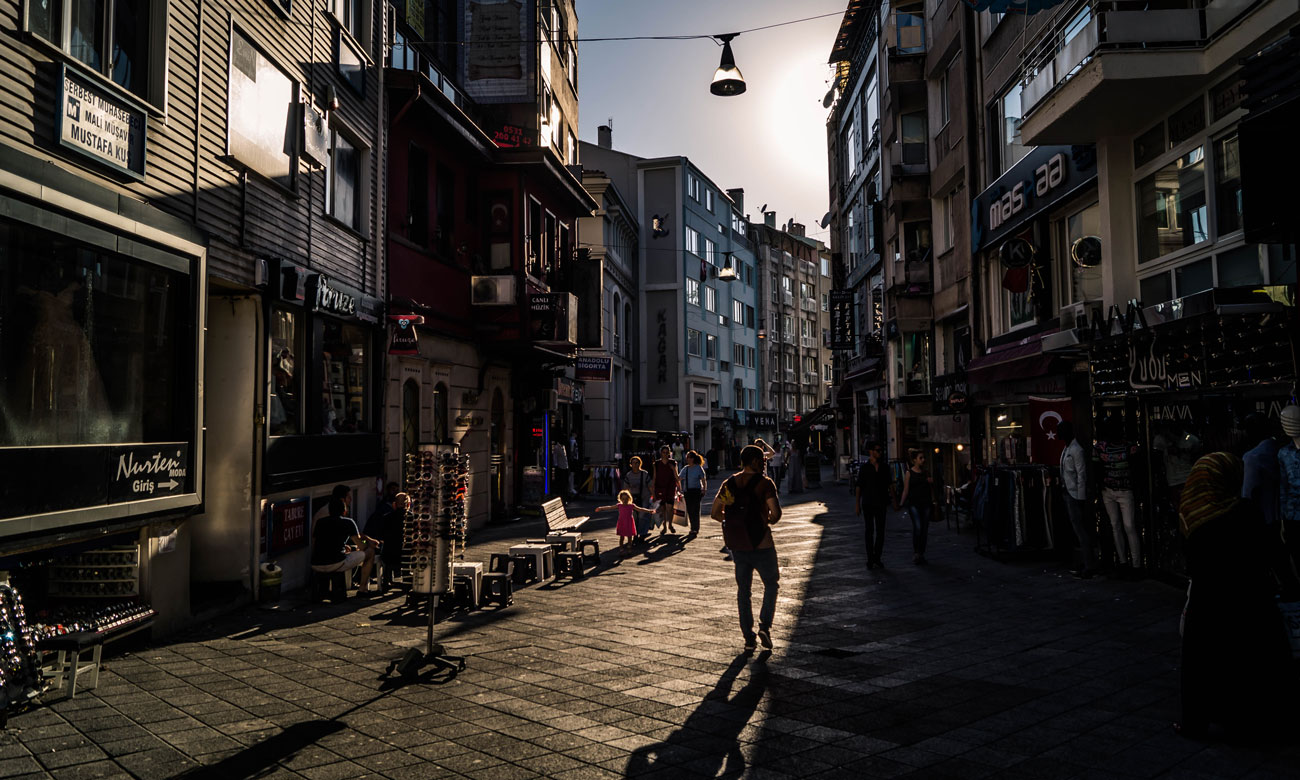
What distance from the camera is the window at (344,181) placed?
562 inches

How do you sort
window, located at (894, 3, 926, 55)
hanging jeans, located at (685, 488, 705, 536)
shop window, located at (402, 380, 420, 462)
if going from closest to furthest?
shop window, located at (402, 380, 420, 462)
hanging jeans, located at (685, 488, 705, 536)
window, located at (894, 3, 926, 55)

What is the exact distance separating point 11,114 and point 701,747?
23.1 ft

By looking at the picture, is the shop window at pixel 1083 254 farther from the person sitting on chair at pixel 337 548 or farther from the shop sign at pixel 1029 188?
the person sitting on chair at pixel 337 548

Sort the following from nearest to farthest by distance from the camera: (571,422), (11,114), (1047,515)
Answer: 1. (11,114)
2. (1047,515)
3. (571,422)

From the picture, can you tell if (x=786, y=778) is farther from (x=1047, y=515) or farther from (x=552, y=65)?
(x=552, y=65)

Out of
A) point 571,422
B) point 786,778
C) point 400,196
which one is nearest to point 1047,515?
point 786,778

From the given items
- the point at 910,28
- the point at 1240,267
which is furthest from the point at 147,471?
the point at 910,28

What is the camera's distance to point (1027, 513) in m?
14.0

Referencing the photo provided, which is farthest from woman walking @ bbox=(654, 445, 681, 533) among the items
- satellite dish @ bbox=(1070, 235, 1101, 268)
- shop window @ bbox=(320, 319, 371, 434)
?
satellite dish @ bbox=(1070, 235, 1101, 268)

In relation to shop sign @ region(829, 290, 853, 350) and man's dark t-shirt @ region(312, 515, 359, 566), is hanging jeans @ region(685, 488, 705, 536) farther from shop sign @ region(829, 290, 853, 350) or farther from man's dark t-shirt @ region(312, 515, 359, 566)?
shop sign @ region(829, 290, 853, 350)

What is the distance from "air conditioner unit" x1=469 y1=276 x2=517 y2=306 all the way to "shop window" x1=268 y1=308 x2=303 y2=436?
749 cm

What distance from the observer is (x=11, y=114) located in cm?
719

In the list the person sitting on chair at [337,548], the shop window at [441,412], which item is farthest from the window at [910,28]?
the person sitting on chair at [337,548]

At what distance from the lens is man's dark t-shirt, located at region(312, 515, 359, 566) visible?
446 inches
